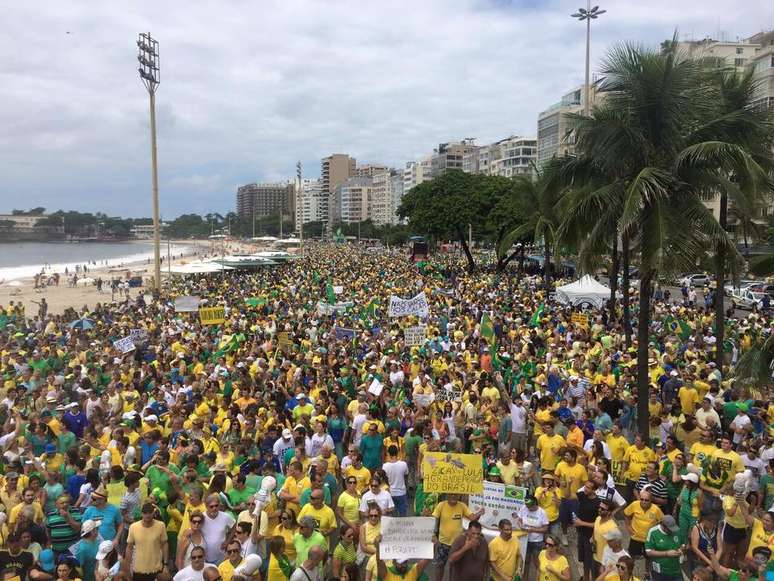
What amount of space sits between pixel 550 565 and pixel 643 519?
1.44 m

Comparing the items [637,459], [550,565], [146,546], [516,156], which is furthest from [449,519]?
[516,156]

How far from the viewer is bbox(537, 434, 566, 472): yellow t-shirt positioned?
330 inches

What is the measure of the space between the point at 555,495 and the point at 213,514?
145 inches

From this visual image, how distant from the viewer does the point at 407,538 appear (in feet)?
19.1

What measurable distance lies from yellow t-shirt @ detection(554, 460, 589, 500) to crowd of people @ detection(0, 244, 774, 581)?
0.9 inches

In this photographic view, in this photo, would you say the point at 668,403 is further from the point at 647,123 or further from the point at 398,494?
the point at 398,494

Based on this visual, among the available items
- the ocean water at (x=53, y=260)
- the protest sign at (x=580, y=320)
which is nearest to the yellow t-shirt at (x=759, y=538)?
the protest sign at (x=580, y=320)

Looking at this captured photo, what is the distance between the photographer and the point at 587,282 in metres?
26.4

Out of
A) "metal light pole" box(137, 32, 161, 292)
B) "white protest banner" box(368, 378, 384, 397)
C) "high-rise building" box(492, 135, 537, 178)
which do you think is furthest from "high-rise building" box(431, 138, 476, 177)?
"white protest banner" box(368, 378, 384, 397)

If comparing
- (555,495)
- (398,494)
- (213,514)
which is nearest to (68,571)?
(213,514)

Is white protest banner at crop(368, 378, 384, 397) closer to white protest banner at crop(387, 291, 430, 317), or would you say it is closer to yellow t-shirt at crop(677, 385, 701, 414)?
yellow t-shirt at crop(677, 385, 701, 414)

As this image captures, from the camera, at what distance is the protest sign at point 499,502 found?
6659 millimetres

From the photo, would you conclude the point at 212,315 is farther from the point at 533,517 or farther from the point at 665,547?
the point at 665,547

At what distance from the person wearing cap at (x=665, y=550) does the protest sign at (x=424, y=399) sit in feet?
17.2
